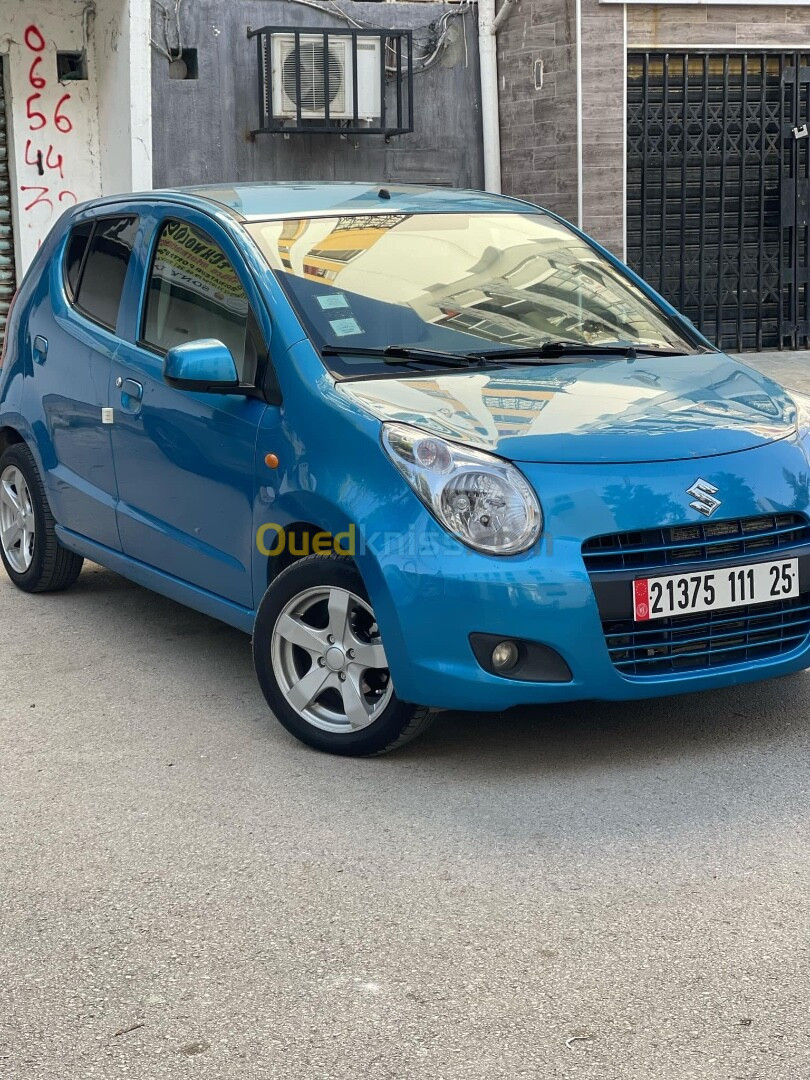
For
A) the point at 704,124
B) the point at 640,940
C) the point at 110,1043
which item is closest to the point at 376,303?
the point at 640,940

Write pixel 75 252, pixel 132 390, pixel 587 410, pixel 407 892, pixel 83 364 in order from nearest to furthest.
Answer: pixel 407 892, pixel 587 410, pixel 132 390, pixel 83 364, pixel 75 252

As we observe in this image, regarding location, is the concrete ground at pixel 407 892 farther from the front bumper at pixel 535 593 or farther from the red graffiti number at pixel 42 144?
the red graffiti number at pixel 42 144

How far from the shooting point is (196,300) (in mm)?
5086

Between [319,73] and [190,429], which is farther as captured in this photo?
[319,73]

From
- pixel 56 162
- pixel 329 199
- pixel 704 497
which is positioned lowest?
pixel 704 497

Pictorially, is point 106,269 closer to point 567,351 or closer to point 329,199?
point 329,199

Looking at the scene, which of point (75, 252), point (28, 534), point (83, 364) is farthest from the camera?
point (28, 534)

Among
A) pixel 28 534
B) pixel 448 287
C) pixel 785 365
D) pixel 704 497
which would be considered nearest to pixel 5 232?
pixel 785 365

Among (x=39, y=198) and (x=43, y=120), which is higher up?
(x=43, y=120)

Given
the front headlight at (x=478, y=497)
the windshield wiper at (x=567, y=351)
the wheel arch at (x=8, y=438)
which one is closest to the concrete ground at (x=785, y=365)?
the windshield wiper at (x=567, y=351)

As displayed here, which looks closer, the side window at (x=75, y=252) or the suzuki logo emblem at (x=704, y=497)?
the suzuki logo emblem at (x=704, y=497)

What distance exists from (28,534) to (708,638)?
346 cm

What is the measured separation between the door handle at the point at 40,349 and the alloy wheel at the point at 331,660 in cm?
225

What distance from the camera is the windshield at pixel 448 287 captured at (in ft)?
15.4
